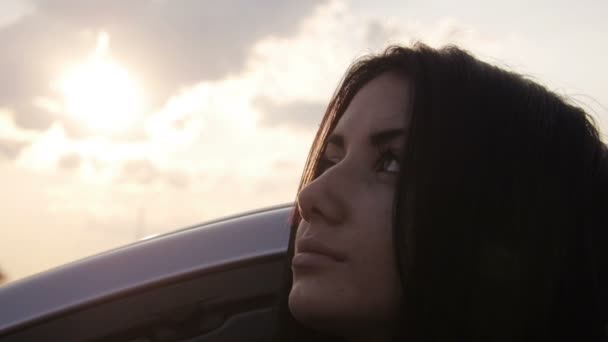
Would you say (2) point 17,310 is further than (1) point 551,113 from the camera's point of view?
No

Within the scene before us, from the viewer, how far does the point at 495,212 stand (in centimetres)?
174

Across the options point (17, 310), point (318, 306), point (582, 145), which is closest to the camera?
point (318, 306)

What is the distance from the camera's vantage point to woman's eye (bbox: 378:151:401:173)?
179 centimetres

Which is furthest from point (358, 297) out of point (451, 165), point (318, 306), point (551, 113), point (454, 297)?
point (551, 113)

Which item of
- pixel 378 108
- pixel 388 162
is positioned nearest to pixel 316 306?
pixel 388 162

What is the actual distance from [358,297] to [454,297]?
0.21 m

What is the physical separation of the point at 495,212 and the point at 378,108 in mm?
385

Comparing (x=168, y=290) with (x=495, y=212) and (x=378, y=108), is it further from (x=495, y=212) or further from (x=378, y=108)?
(x=495, y=212)

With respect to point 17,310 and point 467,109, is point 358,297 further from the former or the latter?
point 17,310

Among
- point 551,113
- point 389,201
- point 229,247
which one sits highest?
point 551,113

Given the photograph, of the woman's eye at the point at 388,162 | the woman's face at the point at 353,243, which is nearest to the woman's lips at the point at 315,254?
the woman's face at the point at 353,243

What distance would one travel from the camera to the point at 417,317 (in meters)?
1.68

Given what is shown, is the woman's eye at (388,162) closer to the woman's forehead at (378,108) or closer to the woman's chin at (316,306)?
the woman's forehead at (378,108)

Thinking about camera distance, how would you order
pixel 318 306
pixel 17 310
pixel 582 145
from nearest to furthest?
pixel 318 306
pixel 17 310
pixel 582 145
